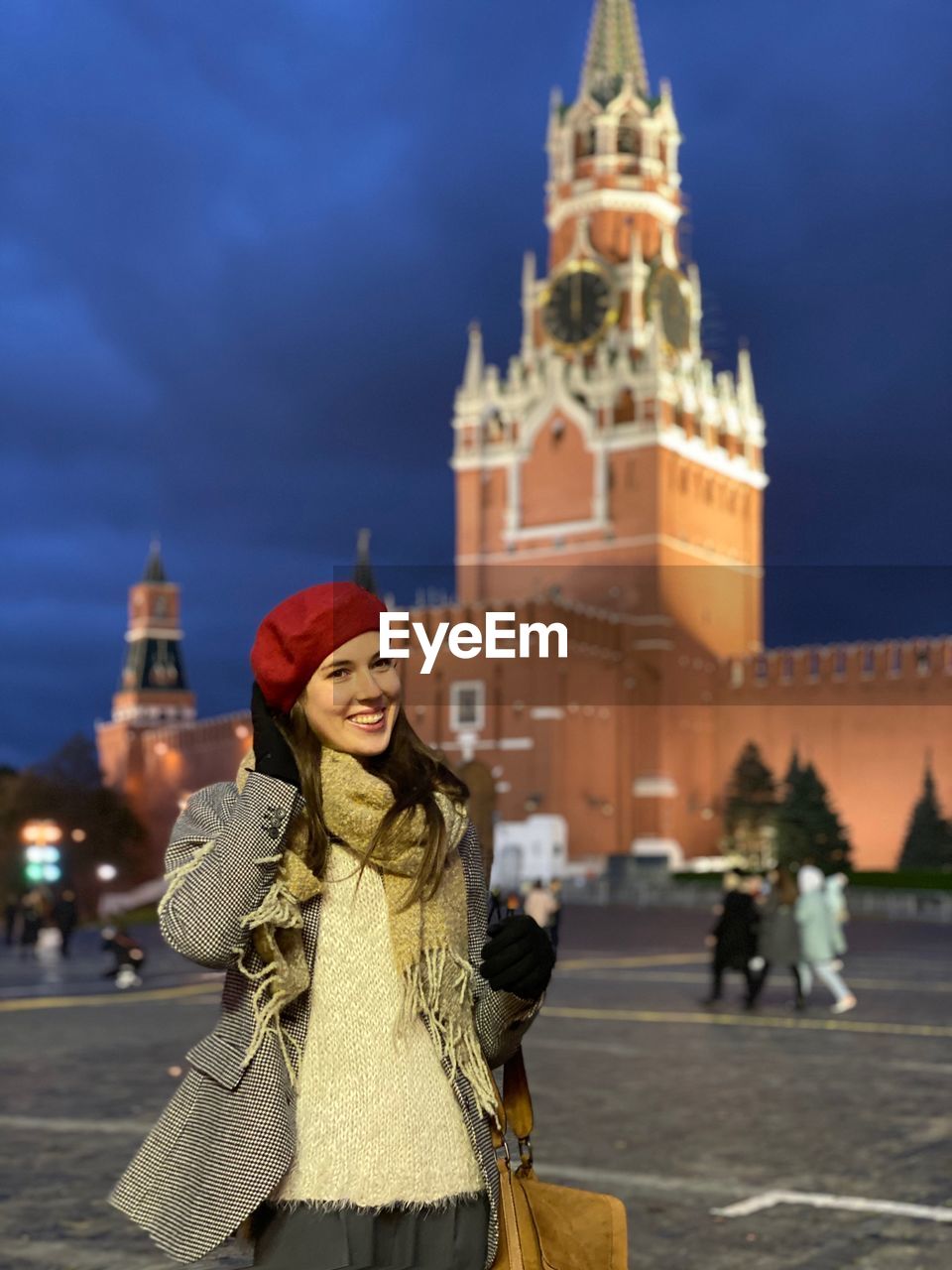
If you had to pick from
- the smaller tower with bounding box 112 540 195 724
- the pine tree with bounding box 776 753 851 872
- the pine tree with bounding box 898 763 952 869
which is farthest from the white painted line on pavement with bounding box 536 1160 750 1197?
the smaller tower with bounding box 112 540 195 724

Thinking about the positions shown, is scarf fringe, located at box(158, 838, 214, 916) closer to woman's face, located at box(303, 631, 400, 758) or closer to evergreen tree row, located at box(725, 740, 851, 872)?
woman's face, located at box(303, 631, 400, 758)

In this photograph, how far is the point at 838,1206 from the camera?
195 inches

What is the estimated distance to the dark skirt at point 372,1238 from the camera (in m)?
2.07

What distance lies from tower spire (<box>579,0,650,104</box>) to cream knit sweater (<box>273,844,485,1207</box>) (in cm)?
5383

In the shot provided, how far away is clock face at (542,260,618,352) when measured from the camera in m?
50.5

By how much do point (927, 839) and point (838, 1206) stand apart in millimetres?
34643

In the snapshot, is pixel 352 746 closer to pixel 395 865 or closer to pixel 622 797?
pixel 395 865

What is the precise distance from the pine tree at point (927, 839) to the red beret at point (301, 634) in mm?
37432

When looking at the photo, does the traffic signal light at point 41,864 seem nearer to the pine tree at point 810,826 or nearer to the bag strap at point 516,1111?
the pine tree at point 810,826

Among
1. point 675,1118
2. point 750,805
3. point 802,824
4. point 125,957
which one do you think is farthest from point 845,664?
point 675,1118

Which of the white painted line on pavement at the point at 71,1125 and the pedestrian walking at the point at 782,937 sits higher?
the pedestrian walking at the point at 782,937

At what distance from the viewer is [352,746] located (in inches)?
87.6

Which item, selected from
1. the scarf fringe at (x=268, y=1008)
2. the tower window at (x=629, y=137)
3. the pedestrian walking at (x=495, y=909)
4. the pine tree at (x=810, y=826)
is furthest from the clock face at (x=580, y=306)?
the scarf fringe at (x=268, y=1008)

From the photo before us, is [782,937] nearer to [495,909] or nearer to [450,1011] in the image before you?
[495,909]
